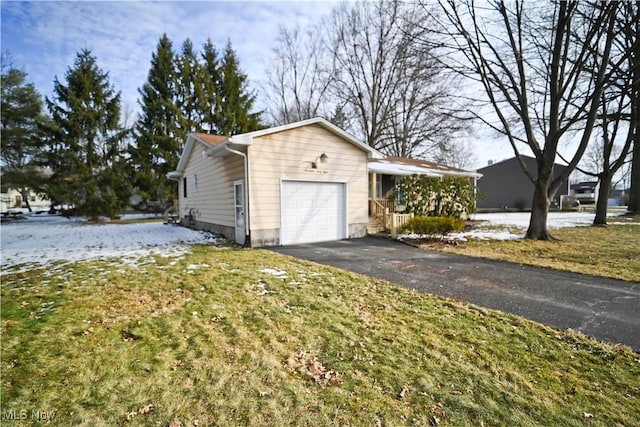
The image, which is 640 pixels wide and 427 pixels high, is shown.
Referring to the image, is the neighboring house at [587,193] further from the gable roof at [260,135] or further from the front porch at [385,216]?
the gable roof at [260,135]

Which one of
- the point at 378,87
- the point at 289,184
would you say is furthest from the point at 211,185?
the point at 378,87

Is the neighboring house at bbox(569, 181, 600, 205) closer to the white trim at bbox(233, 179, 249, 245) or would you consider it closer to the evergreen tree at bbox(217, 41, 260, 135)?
the evergreen tree at bbox(217, 41, 260, 135)

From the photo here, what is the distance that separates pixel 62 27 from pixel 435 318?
10545 millimetres

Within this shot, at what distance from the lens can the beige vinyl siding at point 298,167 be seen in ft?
30.4

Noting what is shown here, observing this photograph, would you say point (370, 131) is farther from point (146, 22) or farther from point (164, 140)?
point (146, 22)

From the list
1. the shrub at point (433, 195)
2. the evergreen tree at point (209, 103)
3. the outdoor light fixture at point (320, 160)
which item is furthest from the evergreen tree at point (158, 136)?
the shrub at point (433, 195)

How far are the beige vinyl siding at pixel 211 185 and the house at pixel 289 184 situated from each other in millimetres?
36

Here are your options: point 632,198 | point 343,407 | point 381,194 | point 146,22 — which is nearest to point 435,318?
point 343,407

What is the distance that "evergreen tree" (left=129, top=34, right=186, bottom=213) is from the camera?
21734 mm

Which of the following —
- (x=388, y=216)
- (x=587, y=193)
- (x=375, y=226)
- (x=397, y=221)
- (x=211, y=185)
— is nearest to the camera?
(x=397, y=221)

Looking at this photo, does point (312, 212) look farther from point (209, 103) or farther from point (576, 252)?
point (209, 103)

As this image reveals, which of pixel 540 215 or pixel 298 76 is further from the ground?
pixel 298 76

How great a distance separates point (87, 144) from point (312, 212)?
18343 millimetres

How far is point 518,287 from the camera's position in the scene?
513 centimetres
